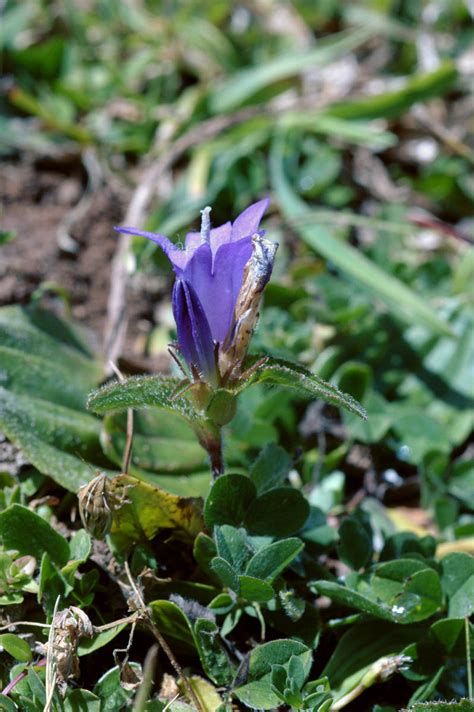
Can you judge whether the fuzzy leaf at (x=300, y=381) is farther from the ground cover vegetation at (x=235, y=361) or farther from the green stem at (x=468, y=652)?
the green stem at (x=468, y=652)

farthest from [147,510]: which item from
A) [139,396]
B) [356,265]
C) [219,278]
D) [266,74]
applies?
[266,74]

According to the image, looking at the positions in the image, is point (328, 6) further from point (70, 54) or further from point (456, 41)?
point (70, 54)

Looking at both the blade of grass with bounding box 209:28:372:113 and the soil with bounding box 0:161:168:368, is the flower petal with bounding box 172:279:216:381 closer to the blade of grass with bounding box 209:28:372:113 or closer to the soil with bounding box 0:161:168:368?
the soil with bounding box 0:161:168:368

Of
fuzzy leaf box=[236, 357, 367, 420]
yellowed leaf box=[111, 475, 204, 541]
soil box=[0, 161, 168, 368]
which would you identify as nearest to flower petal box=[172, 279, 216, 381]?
fuzzy leaf box=[236, 357, 367, 420]

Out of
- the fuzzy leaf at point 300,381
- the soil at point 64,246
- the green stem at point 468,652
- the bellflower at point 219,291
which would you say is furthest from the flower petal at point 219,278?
the soil at point 64,246

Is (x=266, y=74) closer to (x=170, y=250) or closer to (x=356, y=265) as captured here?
(x=356, y=265)
